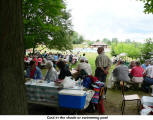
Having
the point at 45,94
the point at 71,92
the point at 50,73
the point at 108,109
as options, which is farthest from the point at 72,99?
the point at 50,73

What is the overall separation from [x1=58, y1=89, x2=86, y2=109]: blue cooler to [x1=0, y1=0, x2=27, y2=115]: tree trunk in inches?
52.2

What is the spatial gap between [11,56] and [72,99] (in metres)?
1.79

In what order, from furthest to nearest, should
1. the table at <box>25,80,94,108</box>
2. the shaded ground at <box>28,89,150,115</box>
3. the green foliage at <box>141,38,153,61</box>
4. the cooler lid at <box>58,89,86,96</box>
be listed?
the green foliage at <box>141,38,153,61</box> → the shaded ground at <box>28,89,150,115</box> → the table at <box>25,80,94,108</box> → the cooler lid at <box>58,89,86,96</box>

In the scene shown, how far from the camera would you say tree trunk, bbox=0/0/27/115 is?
8.11ft

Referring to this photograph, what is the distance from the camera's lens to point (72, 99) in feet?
12.2

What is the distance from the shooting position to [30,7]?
32.3 ft

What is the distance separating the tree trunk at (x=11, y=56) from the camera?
2.47 metres

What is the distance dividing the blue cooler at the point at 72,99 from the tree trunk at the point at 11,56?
132 cm

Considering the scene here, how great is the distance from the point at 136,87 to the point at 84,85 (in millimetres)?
3791

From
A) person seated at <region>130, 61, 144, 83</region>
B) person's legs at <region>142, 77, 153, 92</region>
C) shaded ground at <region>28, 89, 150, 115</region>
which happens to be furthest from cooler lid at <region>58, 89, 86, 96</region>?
person's legs at <region>142, 77, 153, 92</region>

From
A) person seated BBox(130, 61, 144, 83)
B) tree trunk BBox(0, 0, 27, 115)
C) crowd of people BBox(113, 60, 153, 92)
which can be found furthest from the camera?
person seated BBox(130, 61, 144, 83)

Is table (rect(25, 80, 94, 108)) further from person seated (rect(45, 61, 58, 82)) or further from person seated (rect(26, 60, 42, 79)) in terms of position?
person seated (rect(26, 60, 42, 79))

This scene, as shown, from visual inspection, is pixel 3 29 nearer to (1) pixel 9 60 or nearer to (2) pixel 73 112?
(1) pixel 9 60

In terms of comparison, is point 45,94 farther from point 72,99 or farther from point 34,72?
point 34,72
